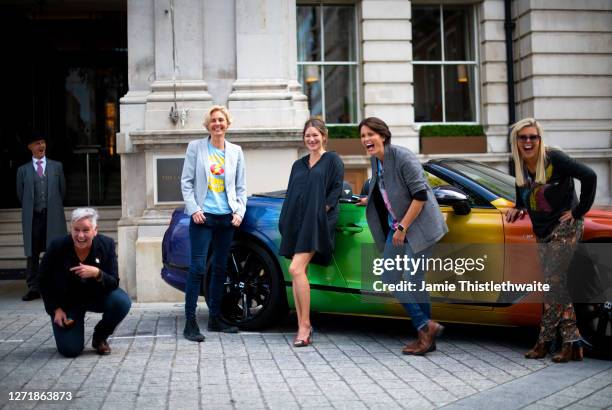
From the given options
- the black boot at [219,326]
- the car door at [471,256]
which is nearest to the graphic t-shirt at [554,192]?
the car door at [471,256]

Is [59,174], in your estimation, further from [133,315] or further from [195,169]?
[195,169]

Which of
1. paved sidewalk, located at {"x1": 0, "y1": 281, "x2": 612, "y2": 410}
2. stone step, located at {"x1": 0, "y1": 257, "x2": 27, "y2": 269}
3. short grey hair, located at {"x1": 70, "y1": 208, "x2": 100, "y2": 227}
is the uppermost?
short grey hair, located at {"x1": 70, "y1": 208, "x2": 100, "y2": 227}

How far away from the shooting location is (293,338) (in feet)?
22.1

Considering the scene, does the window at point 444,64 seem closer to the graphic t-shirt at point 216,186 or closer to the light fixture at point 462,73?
the light fixture at point 462,73

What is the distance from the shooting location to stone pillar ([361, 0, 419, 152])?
1316 centimetres

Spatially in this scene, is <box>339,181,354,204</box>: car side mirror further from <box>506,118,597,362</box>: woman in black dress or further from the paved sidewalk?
<box>506,118,597,362</box>: woman in black dress

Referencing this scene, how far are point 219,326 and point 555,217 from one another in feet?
9.96

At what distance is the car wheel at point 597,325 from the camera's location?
18.5 ft

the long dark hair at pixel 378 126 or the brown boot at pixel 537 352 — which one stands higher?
the long dark hair at pixel 378 126

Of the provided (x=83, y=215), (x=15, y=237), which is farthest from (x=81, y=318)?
(x=15, y=237)

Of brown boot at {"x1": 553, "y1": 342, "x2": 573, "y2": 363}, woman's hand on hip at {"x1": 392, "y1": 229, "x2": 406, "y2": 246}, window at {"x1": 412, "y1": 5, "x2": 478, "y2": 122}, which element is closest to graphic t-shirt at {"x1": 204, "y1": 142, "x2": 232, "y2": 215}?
woman's hand on hip at {"x1": 392, "y1": 229, "x2": 406, "y2": 246}

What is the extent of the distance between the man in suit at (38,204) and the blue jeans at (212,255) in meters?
4.06

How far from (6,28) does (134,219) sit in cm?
647

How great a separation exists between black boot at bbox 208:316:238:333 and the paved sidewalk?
85 mm
